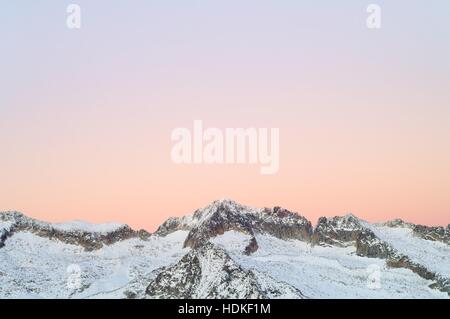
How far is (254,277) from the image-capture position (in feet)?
649
